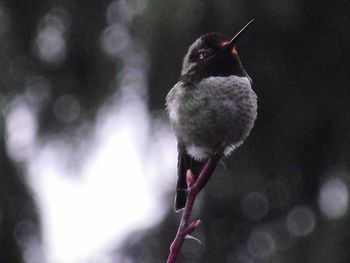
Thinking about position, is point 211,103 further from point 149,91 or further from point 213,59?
point 149,91

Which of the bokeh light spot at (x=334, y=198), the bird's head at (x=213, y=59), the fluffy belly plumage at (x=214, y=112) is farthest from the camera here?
the bokeh light spot at (x=334, y=198)

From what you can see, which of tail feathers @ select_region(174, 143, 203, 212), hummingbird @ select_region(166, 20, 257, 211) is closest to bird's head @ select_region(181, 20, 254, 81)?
hummingbird @ select_region(166, 20, 257, 211)

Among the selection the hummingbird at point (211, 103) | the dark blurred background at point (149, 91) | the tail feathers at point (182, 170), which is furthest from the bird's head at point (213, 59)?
the dark blurred background at point (149, 91)

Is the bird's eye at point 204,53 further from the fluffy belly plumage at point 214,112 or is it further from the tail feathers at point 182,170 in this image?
the tail feathers at point 182,170

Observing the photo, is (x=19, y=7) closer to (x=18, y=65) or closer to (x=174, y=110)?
(x=18, y=65)

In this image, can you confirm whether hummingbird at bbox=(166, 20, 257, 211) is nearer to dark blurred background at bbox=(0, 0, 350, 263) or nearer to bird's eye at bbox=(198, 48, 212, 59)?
bird's eye at bbox=(198, 48, 212, 59)

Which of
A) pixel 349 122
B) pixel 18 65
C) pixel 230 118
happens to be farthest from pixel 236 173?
pixel 230 118

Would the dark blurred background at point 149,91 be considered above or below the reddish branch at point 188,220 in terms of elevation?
below
